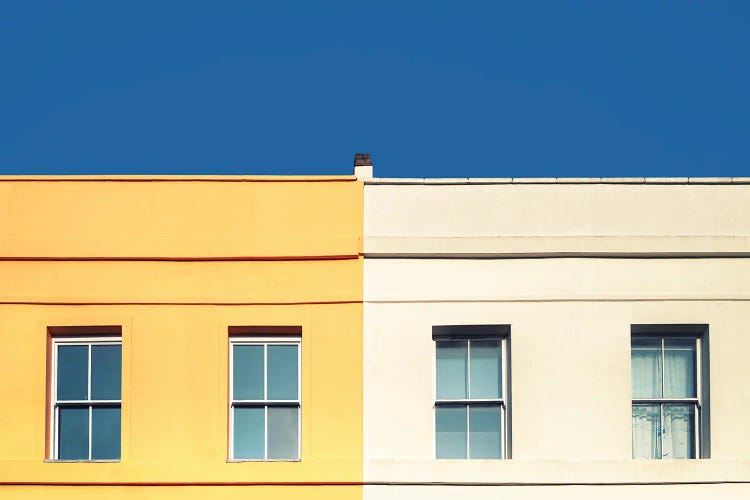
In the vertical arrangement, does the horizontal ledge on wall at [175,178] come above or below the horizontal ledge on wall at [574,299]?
above

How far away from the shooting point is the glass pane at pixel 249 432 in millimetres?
18125

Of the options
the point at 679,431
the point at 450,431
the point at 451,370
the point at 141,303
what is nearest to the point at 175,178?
the point at 141,303

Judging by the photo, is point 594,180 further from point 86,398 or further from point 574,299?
point 86,398

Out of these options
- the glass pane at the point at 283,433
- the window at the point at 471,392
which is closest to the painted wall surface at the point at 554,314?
the window at the point at 471,392

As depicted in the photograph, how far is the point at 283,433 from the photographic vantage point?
18.1m

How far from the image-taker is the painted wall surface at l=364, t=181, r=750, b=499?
17.7m

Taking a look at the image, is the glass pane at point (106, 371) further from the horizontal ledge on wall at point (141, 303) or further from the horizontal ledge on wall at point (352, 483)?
the horizontal ledge on wall at point (352, 483)

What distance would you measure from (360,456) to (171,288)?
3211mm

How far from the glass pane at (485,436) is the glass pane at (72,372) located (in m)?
4.92

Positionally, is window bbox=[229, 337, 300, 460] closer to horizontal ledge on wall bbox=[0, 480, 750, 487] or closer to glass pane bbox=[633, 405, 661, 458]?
horizontal ledge on wall bbox=[0, 480, 750, 487]

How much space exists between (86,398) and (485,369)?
5075 mm

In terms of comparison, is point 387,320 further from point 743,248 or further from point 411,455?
point 743,248

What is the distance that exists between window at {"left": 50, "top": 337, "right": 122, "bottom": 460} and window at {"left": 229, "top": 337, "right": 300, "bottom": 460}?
4.90ft

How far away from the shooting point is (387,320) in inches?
715
